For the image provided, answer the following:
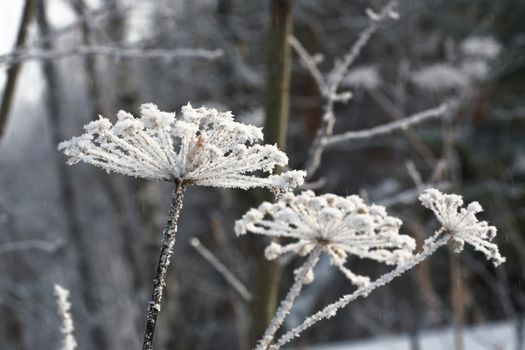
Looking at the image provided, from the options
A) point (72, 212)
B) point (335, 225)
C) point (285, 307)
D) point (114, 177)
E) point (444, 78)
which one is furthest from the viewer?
point (72, 212)

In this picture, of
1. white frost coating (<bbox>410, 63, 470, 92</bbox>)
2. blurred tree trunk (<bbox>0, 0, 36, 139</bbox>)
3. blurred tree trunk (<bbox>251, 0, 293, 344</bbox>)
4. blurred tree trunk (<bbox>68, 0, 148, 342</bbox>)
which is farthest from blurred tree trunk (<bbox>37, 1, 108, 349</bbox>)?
blurred tree trunk (<bbox>251, 0, 293, 344</bbox>)

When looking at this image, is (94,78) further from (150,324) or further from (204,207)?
(204,207)

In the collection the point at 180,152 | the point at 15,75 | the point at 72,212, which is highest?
the point at 72,212

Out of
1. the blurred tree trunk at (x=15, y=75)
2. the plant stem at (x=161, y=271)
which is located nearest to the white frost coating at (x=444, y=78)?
the blurred tree trunk at (x=15, y=75)

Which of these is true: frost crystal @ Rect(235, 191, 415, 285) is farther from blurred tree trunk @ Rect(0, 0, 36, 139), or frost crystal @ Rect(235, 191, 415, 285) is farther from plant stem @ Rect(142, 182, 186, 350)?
blurred tree trunk @ Rect(0, 0, 36, 139)

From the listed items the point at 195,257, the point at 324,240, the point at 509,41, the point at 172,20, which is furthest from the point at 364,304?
the point at 324,240

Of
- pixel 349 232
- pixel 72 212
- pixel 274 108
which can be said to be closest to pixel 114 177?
pixel 72 212

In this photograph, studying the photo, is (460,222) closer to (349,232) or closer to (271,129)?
(349,232)
